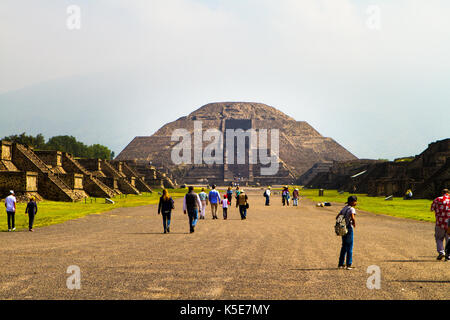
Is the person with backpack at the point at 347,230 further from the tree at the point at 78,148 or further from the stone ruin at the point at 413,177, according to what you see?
the tree at the point at 78,148

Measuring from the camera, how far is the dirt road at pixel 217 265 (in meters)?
9.63

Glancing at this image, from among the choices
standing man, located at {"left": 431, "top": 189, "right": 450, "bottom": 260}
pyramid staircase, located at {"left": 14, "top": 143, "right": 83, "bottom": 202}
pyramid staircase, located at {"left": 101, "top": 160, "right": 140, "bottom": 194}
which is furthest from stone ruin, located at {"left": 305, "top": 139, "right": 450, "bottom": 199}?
standing man, located at {"left": 431, "top": 189, "right": 450, "bottom": 260}

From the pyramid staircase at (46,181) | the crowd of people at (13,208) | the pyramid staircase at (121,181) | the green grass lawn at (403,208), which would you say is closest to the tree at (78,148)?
the pyramid staircase at (121,181)

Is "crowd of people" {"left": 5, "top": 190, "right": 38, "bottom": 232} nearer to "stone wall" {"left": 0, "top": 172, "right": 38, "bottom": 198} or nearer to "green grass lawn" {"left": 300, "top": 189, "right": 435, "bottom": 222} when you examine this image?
"green grass lawn" {"left": 300, "top": 189, "right": 435, "bottom": 222}

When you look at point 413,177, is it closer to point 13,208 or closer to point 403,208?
point 403,208

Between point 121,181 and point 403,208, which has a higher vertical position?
point 121,181

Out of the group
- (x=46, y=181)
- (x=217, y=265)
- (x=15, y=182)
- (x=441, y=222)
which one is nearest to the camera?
(x=217, y=265)

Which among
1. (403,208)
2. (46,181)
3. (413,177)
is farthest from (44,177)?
(413,177)

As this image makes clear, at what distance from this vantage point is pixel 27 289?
32.0ft

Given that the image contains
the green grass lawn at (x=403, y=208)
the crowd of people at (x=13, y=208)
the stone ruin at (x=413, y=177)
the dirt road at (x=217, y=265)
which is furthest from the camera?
the stone ruin at (x=413, y=177)

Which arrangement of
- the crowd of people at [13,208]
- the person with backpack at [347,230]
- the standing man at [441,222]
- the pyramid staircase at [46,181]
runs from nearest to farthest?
1. the person with backpack at [347,230]
2. the standing man at [441,222]
3. the crowd of people at [13,208]
4. the pyramid staircase at [46,181]

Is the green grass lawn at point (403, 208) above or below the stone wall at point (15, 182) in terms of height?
below

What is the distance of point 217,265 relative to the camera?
501 inches
